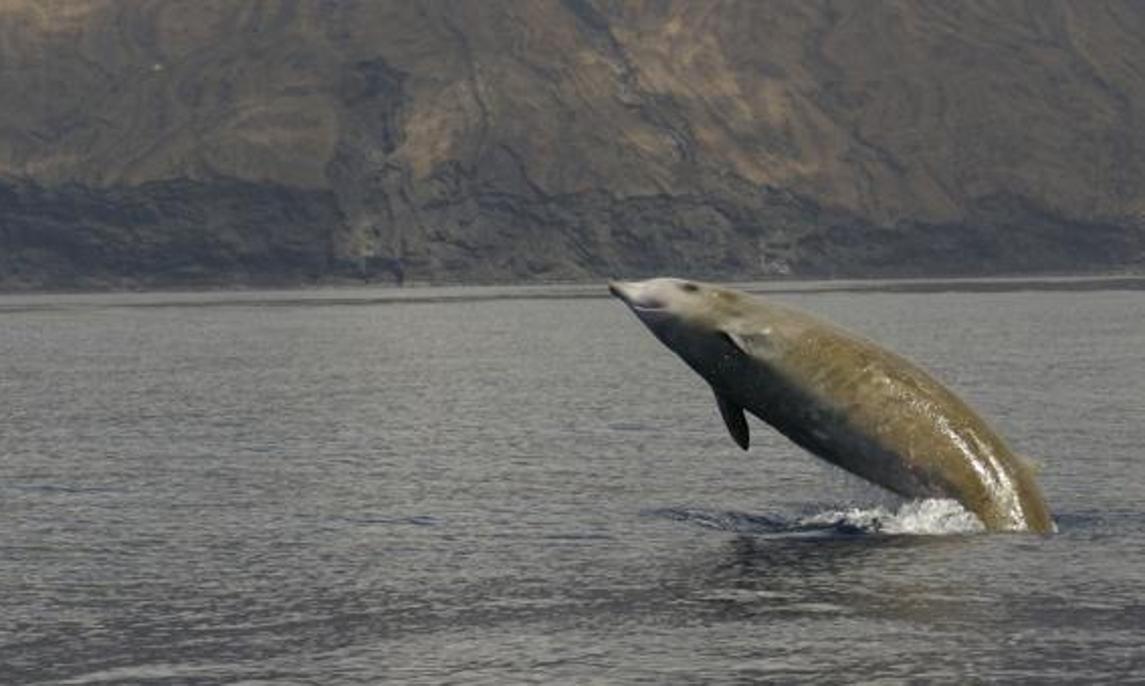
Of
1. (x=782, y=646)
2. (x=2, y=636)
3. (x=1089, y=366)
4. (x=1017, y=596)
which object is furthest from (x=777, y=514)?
(x=1089, y=366)

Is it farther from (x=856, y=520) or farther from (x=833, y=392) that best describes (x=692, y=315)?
(x=856, y=520)

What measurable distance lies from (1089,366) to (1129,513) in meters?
54.4

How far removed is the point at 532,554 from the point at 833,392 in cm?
582

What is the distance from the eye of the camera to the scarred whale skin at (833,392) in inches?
1184

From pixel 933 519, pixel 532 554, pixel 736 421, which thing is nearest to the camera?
pixel 736 421

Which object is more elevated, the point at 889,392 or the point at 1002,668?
the point at 889,392

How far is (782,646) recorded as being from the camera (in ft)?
78.6

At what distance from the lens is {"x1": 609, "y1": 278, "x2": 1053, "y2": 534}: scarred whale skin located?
98.6 feet

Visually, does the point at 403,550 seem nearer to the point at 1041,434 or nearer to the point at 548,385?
the point at 1041,434

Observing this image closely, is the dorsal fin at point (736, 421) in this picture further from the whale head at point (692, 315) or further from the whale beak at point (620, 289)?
the whale beak at point (620, 289)

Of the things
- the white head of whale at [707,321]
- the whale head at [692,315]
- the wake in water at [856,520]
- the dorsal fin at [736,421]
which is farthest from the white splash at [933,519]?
the whale head at [692,315]

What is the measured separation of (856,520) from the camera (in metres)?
34.4

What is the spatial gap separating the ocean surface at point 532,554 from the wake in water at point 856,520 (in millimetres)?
74

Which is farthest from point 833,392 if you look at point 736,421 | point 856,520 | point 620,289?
point 856,520
